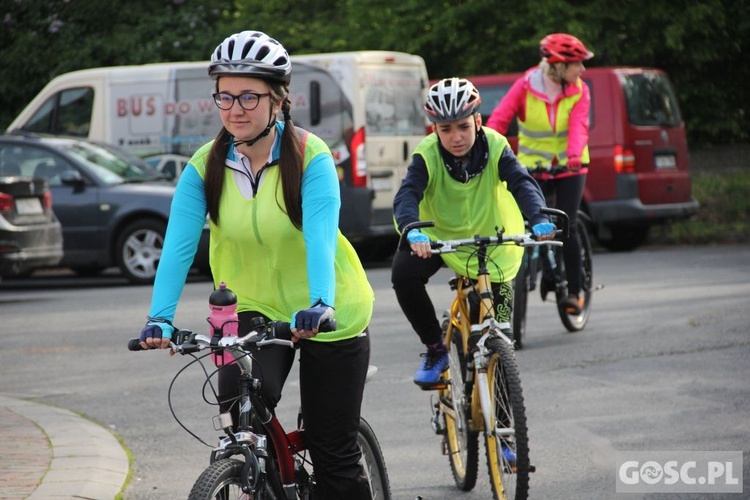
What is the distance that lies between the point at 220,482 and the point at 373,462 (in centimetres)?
96

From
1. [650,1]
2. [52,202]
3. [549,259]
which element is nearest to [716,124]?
[650,1]

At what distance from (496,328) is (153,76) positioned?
1214 cm

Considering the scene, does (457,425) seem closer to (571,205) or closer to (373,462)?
(373,462)

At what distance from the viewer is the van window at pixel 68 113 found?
17.8m

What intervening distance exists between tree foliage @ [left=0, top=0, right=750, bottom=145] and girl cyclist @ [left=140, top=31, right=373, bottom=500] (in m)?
17.2

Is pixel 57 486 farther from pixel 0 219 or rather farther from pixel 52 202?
pixel 52 202

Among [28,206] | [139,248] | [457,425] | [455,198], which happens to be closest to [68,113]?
[139,248]

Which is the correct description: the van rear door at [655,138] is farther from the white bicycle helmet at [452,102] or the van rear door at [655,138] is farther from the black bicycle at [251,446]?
the black bicycle at [251,446]

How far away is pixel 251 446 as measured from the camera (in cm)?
394

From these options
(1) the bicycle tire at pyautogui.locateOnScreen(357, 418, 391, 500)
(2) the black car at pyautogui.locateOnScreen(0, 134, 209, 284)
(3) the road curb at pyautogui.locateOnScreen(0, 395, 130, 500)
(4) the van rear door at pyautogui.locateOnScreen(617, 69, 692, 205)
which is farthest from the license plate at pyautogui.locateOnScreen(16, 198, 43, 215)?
(1) the bicycle tire at pyautogui.locateOnScreen(357, 418, 391, 500)

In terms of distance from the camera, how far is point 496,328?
5.66m

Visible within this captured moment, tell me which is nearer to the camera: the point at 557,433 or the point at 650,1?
the point at 557,433

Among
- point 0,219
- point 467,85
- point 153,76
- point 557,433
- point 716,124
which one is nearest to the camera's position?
point 467,85
